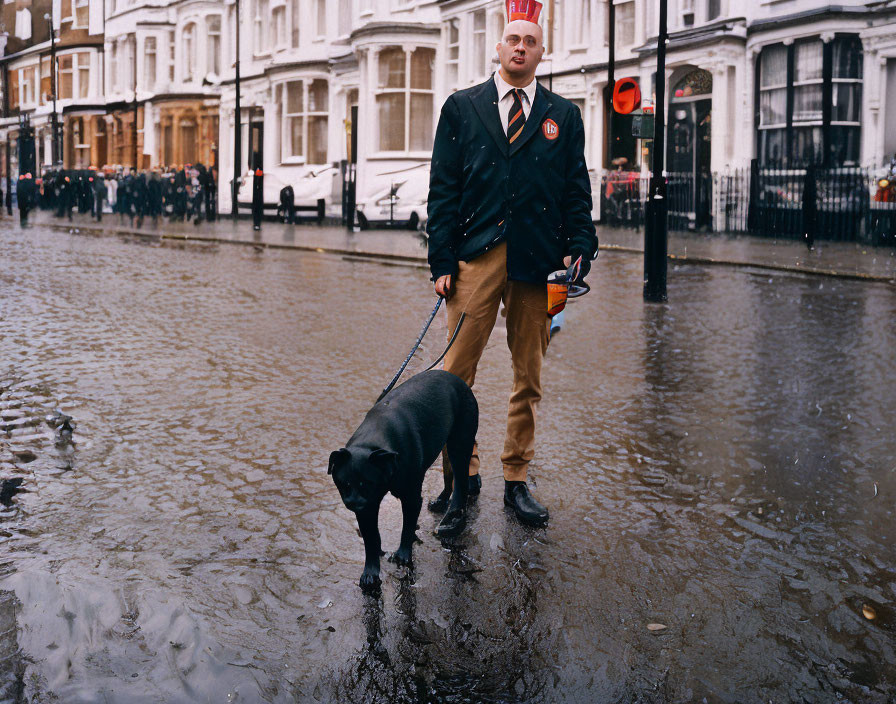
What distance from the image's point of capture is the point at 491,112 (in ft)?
13.8

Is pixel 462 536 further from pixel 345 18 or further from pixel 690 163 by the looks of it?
Result: pixel 345 18

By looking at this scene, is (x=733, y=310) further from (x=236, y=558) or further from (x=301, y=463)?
(x=236, y=558)

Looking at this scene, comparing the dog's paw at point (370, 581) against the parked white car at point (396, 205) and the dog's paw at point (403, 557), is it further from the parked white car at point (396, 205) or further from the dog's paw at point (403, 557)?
the parked white car at point (396, 205)

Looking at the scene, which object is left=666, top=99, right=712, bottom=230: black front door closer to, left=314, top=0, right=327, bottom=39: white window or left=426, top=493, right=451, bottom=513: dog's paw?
left=314, top=0, right=327, bottom=39: white window

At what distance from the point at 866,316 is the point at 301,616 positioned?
8693 millimetres

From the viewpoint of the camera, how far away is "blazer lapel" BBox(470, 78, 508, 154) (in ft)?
13.8

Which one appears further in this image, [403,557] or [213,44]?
[213,44]

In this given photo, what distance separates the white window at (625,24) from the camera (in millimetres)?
27328

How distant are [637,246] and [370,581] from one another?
670 inches

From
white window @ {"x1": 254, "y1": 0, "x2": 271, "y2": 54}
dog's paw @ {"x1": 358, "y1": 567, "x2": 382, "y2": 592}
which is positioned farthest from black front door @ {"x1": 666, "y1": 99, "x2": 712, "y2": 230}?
dog's paw @ {"x1": 358, "y1": 567, "x2": 382, "y2": 592}

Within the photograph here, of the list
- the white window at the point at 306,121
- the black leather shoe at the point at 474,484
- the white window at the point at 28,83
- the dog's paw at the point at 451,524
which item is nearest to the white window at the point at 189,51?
the white window at the point at 306,121

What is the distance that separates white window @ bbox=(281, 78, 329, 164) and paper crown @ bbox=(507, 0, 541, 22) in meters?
33.5

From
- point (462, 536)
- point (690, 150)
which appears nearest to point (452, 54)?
point (690, 150)

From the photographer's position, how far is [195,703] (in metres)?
2.86
